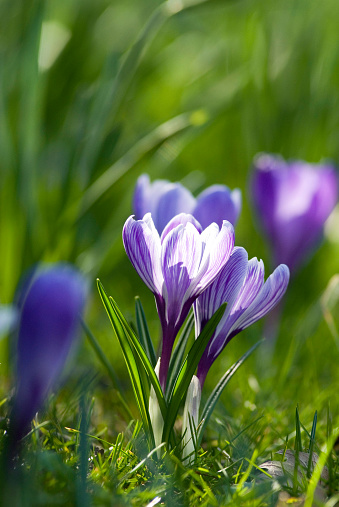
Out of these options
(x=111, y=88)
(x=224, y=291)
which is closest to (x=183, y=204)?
(x=224, y=291)

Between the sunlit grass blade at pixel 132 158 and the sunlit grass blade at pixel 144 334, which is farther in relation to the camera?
the sunlit grass blade at pixel 132 158

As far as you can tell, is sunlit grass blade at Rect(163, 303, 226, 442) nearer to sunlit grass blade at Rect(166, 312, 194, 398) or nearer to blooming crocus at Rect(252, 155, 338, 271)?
sunlit grass blade at Rect(166, 312, 194, 398)

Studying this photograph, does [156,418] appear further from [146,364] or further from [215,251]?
[215,251]

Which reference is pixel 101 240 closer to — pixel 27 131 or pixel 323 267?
pixel 27 131

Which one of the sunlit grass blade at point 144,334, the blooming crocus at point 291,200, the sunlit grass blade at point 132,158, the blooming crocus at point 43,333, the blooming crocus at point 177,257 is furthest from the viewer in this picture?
the blooming crocus at point 291,200

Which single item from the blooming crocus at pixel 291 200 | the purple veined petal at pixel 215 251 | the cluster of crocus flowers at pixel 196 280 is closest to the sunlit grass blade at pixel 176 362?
the cluster of crocus flowers at pixel 196 280

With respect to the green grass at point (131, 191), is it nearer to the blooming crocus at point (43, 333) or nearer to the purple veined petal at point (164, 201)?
the blooming crocus at point (43, 333)
